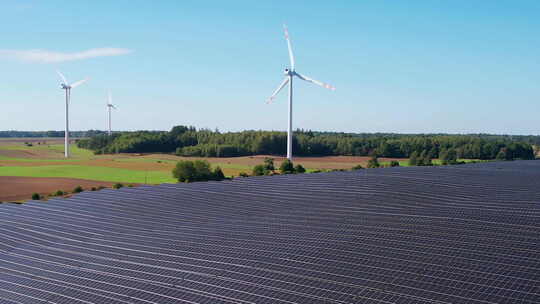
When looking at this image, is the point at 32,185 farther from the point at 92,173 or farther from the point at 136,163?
the point at 136,163

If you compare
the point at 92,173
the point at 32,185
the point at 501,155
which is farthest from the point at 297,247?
the point at 501,155

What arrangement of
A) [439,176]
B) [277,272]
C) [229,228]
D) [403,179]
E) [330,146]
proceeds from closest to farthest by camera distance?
[277,272] < [229,228] < [403,179] < [439,176] < [330,146]

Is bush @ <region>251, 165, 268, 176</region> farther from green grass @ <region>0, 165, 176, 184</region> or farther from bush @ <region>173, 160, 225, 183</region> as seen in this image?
green grass @ <region>0, 165, 176, 184</region>

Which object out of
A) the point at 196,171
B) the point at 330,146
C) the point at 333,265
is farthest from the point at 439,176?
the point at 330,146

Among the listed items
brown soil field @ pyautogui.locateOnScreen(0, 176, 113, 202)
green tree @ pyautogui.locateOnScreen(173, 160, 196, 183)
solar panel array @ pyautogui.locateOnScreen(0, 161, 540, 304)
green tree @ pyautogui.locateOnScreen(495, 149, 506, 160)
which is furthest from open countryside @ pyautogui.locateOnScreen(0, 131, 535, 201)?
solar panel array @ pyautogui.locateOnScreen(0, 161, 540, 304)

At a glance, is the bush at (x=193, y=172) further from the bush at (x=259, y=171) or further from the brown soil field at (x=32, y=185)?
the brown soil field at (x=32, y=185)

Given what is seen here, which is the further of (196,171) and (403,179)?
(196,171)

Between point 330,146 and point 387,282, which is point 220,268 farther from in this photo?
point 330,146
